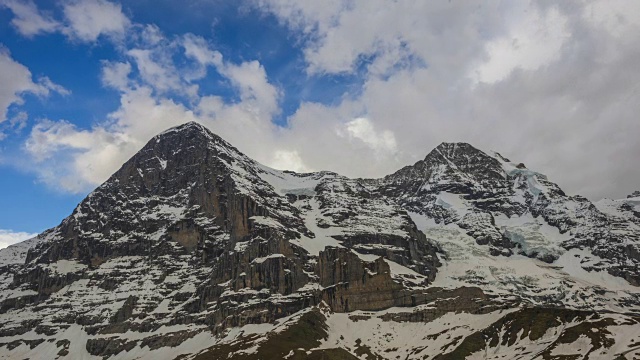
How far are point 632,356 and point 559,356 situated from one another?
2336 centimetres

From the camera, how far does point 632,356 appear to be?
182250 millimetres

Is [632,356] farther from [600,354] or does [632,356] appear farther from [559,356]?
[559,356]

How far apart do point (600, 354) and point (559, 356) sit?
12.7 metres

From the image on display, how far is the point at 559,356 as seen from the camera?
200 meters

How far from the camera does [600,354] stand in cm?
19200

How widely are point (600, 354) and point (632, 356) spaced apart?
11.2 m

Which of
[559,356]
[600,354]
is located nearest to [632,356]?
[600,354]

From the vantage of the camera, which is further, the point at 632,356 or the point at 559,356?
the point at 559,356
